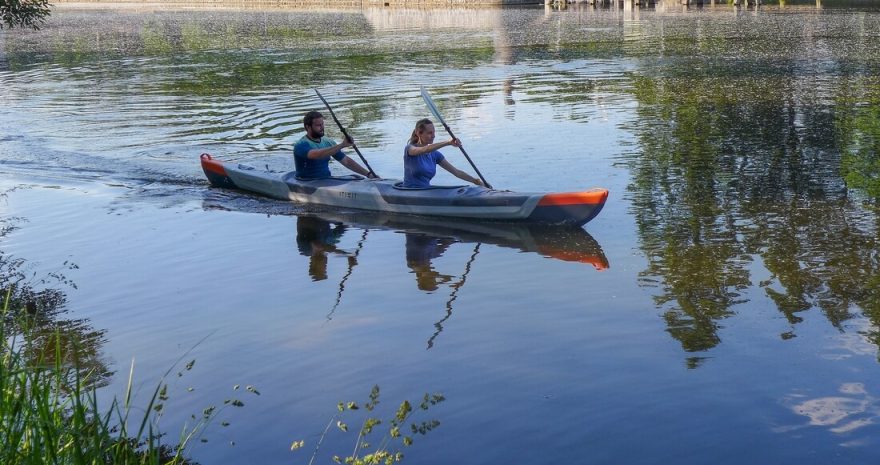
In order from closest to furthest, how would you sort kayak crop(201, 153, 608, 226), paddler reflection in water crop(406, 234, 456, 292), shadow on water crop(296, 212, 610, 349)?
1. paddler reflection in water crop(406, 234, 456, 292)
2. shadow on water crop(296, 212, 610, 349)
3. kayak crop(201, 153, 608, 226)

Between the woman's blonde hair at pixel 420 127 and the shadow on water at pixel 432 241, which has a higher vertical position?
the woman's blonde hair at pixel 420 127

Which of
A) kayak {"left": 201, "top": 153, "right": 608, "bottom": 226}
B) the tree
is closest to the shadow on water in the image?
kayak {"left": 201, "top": 153, "right": 608, "bottom": 226}

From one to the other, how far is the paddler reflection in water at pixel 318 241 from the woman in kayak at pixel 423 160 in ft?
3.42

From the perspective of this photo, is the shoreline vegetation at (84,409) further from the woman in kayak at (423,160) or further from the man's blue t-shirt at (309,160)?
the woman in kayak at (423,160)

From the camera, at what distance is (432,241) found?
1220 cm

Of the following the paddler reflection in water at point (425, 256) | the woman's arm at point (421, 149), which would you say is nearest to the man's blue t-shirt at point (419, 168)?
the woman's arm at point (421, 149)

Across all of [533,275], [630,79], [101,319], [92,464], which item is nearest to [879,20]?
[630,79]

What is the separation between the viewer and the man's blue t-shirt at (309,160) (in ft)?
46.2

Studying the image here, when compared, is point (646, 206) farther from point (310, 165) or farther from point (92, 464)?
point (92, 464)

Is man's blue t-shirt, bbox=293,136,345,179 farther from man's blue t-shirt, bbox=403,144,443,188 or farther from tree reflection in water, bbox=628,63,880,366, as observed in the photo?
tree reflection in water, bbox=628,63,880,366

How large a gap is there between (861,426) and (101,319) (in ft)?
19.8

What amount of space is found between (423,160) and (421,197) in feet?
1.57

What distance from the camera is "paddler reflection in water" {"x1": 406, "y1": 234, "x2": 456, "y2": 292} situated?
10.4 m

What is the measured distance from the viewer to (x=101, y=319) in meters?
9.30
